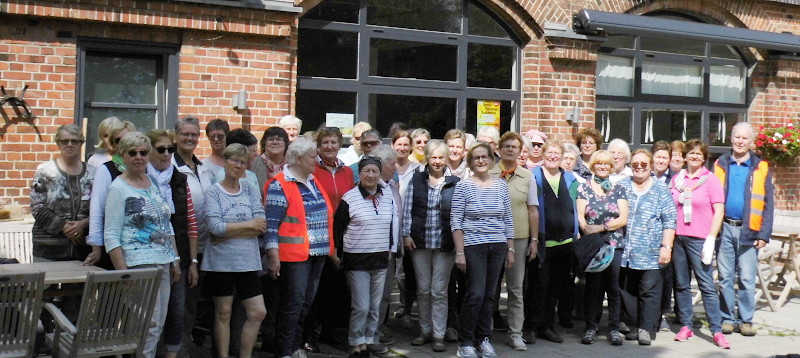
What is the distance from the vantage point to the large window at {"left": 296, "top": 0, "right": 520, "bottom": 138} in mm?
10734

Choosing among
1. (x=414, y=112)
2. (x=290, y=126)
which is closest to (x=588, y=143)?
(x=414, y=112)

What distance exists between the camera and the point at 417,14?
11508 mm

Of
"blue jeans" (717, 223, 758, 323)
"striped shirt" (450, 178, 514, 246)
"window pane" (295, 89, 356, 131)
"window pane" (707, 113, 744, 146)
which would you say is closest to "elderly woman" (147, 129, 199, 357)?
"striped shirt" (450, 178, 514, 246)

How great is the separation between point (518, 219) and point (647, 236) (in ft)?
4.13

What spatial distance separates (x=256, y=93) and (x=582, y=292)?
3889 mm

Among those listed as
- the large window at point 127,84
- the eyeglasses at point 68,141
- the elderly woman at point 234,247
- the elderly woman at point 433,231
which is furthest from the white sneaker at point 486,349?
the large window at point 127,84

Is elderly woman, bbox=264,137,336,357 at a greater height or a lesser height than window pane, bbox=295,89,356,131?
lesser

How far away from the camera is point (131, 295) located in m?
5.67

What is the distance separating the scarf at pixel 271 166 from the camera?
7.64m

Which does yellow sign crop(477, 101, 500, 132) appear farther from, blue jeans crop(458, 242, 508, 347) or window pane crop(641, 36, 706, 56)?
blue jeans crop(458, 242, 508, 347)

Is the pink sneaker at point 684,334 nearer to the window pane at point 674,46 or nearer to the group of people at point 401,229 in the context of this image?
the group of people at point 401,229

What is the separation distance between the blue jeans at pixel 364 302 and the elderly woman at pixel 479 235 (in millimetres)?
682

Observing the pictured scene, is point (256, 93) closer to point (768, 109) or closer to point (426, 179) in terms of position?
point (426, 179)

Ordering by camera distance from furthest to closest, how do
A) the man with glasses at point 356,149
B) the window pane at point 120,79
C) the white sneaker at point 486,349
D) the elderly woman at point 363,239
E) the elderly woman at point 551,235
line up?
the window pane at point 120,79 < the man with glasses at point 356,149 < the elderly woman at point 551,235 < the white sneaker at point 486,349 < the elderly woman at point 363,239
